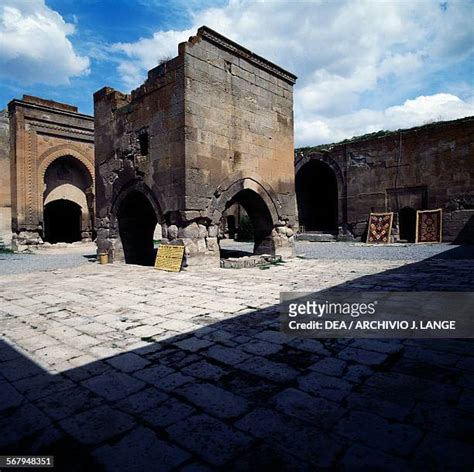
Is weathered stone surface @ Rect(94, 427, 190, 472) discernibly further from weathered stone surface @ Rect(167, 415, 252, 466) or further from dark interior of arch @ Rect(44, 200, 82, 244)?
dark interior of arch @ Rect(44, 200, 82, 244)

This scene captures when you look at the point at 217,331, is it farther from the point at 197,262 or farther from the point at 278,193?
the point at 278,193

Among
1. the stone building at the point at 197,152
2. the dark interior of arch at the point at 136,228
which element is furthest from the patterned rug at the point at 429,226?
the dark interior of arch at the point at 136,228

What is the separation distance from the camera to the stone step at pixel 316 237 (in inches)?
692

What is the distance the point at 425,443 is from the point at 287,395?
76 centimetres

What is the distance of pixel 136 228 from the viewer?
979cm

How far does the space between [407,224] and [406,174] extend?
2.45 m

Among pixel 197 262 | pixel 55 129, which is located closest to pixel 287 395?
pixel 197 262

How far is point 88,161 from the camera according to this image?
17922 mm

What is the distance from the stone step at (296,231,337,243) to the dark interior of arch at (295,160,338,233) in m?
1.70

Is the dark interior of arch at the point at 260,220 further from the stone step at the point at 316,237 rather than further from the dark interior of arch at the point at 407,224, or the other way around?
the dark interior of arch at the point at 407,224

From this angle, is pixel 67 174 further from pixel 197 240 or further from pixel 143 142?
pixel 197 240

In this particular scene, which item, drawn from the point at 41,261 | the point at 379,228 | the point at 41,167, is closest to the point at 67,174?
the point at 41,167

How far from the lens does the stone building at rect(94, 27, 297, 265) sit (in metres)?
7.52

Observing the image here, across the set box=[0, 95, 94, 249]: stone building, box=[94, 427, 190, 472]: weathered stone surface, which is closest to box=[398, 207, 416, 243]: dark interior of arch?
box=[0, 95, 94, 249]: stone building
